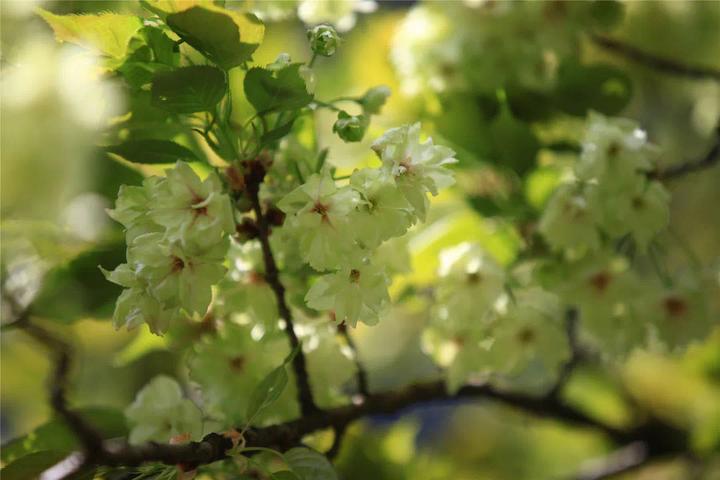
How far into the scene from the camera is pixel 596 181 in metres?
0.82

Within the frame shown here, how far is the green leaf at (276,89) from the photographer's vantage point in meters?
0.65

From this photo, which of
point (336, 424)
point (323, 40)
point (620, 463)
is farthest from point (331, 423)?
point (620, 463)

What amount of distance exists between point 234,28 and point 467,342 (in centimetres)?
41

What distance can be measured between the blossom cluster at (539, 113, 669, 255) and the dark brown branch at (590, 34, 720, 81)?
1.04 ft

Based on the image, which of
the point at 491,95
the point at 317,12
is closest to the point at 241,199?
the point at 317,12

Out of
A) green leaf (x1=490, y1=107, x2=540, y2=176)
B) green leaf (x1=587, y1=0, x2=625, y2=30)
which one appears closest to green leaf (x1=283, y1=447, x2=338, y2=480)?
green leaf (x1=490, y1=107, x2=540, y2=176)

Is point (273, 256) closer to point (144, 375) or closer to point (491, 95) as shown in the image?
point (491, 95)

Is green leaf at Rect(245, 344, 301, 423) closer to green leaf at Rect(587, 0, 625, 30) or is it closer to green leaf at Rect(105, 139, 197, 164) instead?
green leaf at Rect(105, 139, 197, 164)

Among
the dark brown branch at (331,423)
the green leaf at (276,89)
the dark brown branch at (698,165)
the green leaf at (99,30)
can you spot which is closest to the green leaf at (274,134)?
the green leaf at (276,89)

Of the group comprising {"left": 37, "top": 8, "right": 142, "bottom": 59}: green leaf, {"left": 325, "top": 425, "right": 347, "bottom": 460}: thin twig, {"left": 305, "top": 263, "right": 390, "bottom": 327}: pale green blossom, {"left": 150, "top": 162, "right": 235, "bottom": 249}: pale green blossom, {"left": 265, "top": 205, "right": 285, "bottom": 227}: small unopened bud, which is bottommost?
{"left": 325, "top": 425, "right": 347, "bottom": 460}: thin twig

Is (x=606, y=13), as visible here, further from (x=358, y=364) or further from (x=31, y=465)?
(x=31, y=465)

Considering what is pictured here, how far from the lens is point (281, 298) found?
696mm

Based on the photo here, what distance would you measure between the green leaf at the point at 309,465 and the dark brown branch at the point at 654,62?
70 cm

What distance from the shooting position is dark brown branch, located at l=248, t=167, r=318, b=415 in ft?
2.22
